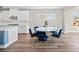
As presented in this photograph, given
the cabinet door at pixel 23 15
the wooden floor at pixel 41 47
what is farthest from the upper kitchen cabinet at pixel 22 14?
the wooden floor at pixel 41 47

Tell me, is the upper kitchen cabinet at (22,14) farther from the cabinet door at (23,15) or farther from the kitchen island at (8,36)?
the kitchen island at (8,36)

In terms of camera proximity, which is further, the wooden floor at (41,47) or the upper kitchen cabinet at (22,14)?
the wooden floor at (41,47)

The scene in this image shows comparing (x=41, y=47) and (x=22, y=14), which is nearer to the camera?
(x=22, y=14)

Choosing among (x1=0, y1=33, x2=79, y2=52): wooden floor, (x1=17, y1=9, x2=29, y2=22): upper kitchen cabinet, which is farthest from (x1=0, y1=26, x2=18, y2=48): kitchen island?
(x1=17, y1=9, x2=29, y2=22): upper kitchen cabinet

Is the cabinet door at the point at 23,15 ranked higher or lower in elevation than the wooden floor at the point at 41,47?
higher

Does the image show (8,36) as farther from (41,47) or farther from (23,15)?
(41,47)

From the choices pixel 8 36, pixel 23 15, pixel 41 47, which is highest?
pixel 23 15

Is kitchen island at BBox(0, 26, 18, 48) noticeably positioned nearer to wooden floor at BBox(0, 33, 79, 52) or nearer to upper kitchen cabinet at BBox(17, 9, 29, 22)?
wooden floor at BBox(0, 33, 79, 52)

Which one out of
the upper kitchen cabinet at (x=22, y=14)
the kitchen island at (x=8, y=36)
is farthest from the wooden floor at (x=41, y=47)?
the upper kitchen cabinet at (x=22, y=14)

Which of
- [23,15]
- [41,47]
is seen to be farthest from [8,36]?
[41,47]

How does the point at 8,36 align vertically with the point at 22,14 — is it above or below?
below

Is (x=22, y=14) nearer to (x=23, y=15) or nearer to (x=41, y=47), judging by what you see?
(x=23, y=15)
